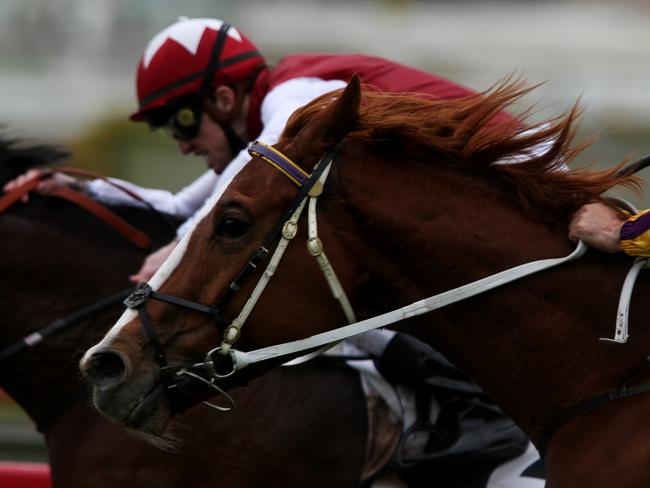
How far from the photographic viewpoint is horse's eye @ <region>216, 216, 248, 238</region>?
9.32 feet

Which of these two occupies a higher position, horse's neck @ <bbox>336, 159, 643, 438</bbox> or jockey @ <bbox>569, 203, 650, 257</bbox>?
jockey @ <bbox>569, 203, 650, 257</bbox>

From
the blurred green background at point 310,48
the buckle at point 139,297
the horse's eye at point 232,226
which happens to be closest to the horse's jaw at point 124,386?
the buckle at point 139,297

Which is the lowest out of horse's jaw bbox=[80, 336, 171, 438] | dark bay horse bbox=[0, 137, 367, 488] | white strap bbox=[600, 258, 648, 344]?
dark bay horse bbox=[0, 137, 367, 488]

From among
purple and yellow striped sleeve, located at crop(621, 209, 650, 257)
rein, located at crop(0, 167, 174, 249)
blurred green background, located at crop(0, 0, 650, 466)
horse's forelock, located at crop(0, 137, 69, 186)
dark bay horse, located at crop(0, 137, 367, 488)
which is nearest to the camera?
purple and yellow striped sleeve, located at crop(621, 209, 650, 257)

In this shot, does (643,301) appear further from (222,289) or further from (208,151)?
(208,151)

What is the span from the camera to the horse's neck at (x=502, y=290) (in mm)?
2803

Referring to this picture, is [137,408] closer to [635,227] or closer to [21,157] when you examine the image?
[635,227]

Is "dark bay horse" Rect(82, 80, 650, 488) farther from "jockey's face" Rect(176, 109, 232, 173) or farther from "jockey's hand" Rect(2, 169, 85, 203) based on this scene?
"jockey's hand" Rect(2, 169, 85, 203)

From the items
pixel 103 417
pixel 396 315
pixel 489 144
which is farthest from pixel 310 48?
pixel 396 315

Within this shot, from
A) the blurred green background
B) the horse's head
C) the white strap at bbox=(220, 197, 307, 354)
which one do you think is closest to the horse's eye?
the horse's head

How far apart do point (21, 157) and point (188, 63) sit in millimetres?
815

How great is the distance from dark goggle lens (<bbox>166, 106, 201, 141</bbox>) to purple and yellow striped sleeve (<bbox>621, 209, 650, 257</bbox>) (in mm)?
1965

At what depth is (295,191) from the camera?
112 inches

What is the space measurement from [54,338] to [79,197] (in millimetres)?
571
